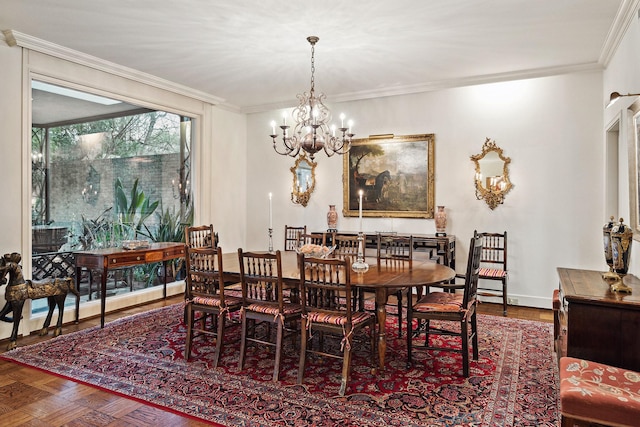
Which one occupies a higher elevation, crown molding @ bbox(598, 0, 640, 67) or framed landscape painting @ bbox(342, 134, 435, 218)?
crown molding @ bbox(598, 0, 640, 67)

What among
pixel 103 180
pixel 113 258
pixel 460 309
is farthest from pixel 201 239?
pixel 460 309

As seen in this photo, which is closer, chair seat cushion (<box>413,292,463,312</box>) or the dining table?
the dining table

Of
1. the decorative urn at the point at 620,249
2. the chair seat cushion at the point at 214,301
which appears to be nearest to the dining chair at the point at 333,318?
the chair seat cushion at the point at 214,301

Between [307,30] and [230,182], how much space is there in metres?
3.45

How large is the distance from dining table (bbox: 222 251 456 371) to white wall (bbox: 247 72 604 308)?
78.7 inches

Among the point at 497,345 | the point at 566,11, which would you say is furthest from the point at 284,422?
the point at 566,11

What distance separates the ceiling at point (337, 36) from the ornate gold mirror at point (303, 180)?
1399 mm

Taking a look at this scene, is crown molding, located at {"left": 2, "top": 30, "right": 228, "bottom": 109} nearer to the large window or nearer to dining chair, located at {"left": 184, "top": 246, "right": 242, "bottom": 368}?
the large window

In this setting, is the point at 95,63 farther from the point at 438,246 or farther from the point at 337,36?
the point at 438,246

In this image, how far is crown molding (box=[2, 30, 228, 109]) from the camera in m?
3.91

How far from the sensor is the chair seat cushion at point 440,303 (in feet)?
10.1

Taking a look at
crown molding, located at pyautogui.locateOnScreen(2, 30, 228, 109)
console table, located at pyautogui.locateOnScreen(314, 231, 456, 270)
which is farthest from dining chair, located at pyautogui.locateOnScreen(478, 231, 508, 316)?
crown molding, located at pyautogui.locateOnScreen(2, 30, 228, 109)

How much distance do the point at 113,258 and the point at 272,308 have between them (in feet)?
6.86

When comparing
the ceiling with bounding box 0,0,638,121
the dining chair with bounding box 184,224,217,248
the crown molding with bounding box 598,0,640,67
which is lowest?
the dining chair with bounding box 184,224,217,248
